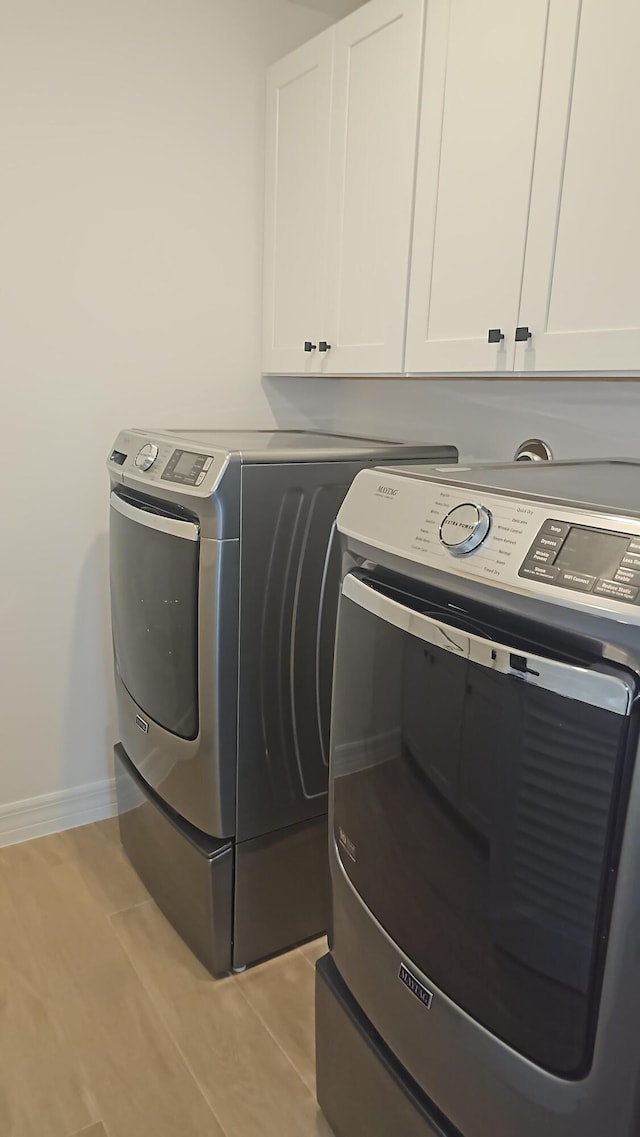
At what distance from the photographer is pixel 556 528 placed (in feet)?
2.70

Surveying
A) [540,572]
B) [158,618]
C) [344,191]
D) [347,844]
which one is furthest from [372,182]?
[347,844]

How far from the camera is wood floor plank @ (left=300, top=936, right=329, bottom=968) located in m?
1.81

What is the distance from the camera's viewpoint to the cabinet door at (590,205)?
1220 millimetres

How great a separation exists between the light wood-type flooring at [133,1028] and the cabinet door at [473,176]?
1424 millimetres

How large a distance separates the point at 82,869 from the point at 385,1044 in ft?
3.93

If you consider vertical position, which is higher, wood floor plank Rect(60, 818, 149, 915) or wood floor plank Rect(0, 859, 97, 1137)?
wood floor plank Rect(0, 859, 97, 1137)

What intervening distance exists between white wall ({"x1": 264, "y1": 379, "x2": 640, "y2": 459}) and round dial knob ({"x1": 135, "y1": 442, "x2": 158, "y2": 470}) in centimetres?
77

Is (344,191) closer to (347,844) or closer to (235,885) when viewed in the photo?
(347,844)

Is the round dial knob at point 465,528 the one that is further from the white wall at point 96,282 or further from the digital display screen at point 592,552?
the white wall at point 96,282

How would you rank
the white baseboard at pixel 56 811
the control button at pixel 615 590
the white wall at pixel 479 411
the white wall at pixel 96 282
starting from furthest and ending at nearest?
the white baseboard at pixel 56 811 < the white wall at pixel 96 282 < the white wall at pixel 479 411 < the control button at pixel 615 590

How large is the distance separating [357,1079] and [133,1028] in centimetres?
59

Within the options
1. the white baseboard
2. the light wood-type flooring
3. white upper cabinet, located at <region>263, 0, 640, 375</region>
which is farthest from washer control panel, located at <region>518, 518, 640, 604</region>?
the white baseboard

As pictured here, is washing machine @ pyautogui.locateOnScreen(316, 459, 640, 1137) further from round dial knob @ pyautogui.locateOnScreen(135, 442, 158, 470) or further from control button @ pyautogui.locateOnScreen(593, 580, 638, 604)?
round dial knob @ pyautogui.locateOnScreen(135, 442, 158, 470)

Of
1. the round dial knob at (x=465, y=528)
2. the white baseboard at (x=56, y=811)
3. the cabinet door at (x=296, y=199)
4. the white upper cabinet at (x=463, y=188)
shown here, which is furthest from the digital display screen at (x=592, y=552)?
the white baseboard at (x=56, y=811)
